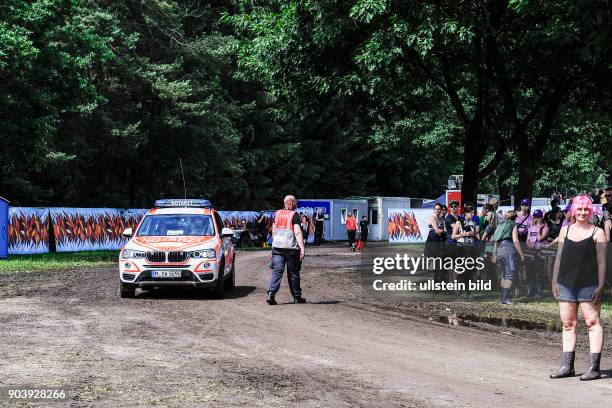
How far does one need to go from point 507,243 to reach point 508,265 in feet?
1.35

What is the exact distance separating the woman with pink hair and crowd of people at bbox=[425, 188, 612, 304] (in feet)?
22.8

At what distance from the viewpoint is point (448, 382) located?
9031 millimetres

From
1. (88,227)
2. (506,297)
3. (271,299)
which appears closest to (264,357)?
(271,299)

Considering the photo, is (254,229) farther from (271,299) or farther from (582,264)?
(582,264)

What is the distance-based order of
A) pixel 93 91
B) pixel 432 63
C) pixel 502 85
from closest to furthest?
pixel 502 85
pixel 432 63
pixel 93 91

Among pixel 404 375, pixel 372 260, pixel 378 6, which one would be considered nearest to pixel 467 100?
pixel 378 6

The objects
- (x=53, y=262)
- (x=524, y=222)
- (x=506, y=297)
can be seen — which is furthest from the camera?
(x=53, y=262)

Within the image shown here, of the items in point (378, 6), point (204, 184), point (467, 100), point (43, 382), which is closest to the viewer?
point (43, 382)

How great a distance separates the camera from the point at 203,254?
17.2 metres

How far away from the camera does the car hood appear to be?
56.4 ft

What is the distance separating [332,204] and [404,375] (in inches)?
1905

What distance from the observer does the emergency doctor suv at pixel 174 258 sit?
17.1 meters

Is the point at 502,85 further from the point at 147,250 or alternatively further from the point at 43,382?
the point at 43,382

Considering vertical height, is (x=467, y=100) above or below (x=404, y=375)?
above
